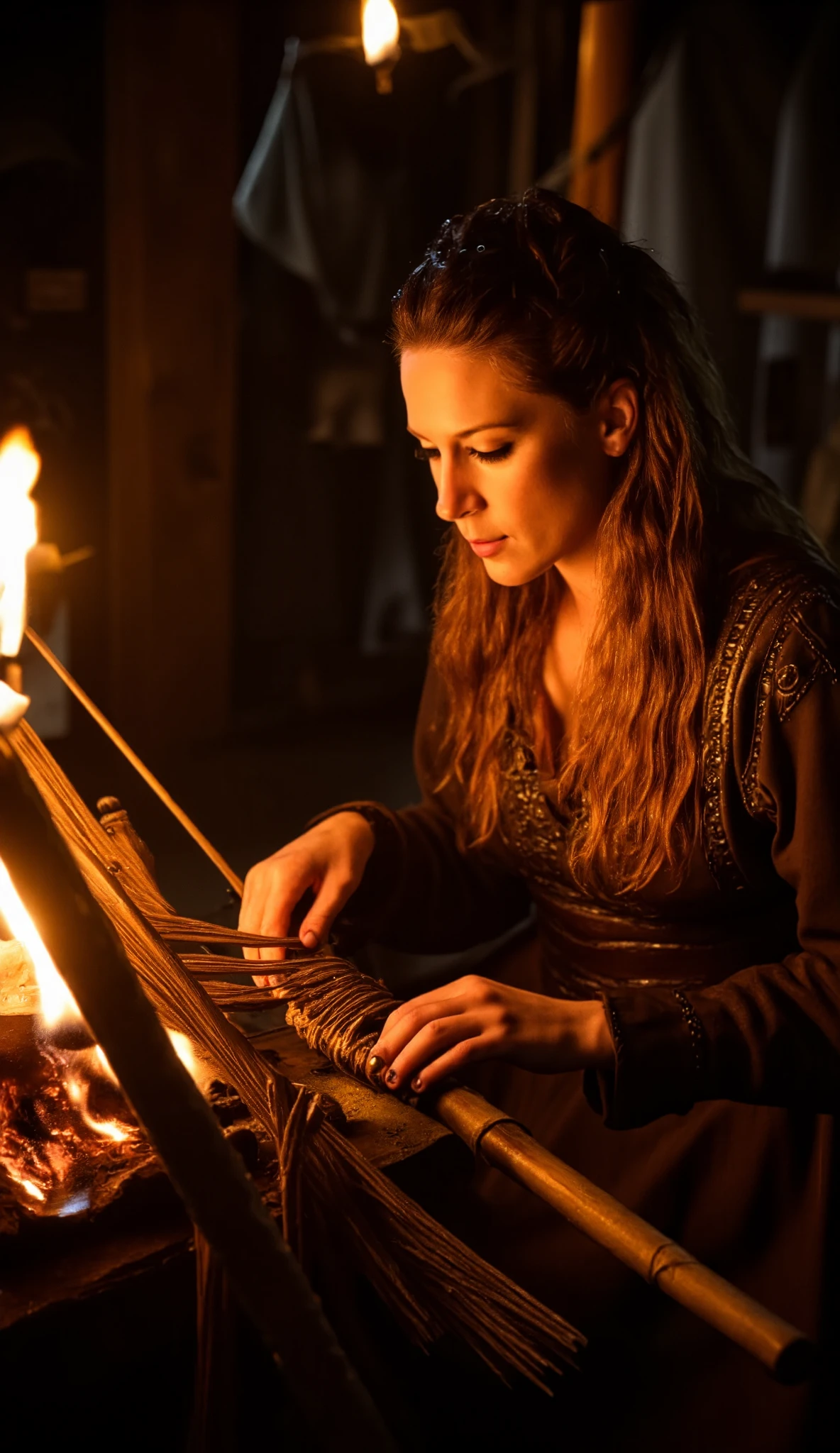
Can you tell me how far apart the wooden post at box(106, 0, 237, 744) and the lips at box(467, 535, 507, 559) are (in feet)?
9.23

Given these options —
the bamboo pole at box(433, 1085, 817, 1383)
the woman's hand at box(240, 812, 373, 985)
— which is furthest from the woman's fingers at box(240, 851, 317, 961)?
the bamboo pole at box(433, 1085, 817, 1383)

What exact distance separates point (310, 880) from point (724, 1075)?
0.51 m

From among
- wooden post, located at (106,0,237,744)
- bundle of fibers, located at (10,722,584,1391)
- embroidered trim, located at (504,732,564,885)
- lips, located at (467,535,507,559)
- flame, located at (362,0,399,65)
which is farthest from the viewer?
wooden post, located at (106,0,237,744)

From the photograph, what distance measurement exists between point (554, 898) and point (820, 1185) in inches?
18.4

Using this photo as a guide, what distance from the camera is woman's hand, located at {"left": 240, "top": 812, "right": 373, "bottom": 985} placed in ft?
4.59

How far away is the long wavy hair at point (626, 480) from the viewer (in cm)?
136

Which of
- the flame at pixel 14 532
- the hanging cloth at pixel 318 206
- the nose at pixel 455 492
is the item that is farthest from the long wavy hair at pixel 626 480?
the hanging cloth at pixel 318 206

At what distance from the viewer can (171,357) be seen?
13.2 feet

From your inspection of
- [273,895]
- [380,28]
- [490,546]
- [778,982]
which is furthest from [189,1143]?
[380,28]

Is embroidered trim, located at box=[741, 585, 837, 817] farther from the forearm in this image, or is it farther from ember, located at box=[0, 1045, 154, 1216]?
ember, located at box=[0, 1045, 154, 1216]

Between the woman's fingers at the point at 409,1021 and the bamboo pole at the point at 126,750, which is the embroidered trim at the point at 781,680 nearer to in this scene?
the woman's fingers at the point at 409,1021

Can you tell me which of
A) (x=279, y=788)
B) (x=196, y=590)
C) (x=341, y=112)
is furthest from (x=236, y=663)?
(x=341, y=112)

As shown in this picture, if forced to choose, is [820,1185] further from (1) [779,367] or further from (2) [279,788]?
(1) [779,367]

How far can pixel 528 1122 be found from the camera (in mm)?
1568
